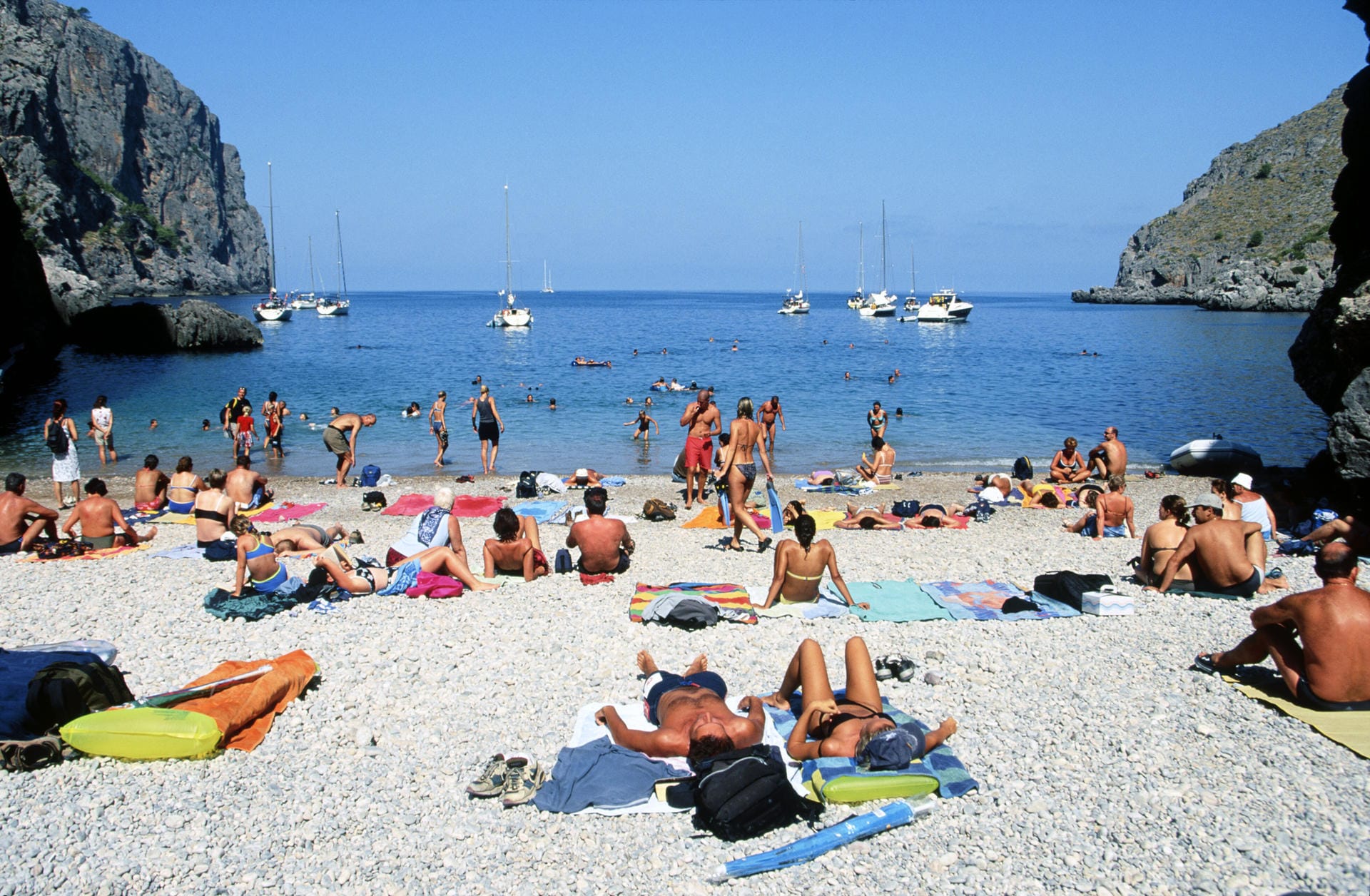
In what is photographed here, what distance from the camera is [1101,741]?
5.80 m

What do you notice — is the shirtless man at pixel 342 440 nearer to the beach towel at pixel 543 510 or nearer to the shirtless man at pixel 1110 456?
the beach towel at pixel 543 510

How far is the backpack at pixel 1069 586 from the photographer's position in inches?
327

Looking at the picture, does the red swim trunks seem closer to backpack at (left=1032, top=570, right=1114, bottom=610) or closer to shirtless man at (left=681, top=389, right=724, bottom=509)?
shirtless man at (left=681, top=389, right=724, bottom=509)

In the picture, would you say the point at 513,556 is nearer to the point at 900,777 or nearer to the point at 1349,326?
the point at 900,777

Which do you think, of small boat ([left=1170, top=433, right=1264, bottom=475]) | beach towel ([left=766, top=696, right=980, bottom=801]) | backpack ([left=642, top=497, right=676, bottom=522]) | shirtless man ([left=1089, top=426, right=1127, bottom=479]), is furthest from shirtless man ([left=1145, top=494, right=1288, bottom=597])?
small boat ([left=1170, top=433, right=1264, bottom=475])

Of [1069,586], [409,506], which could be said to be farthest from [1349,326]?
[409,506]

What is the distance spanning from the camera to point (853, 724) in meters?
5.52

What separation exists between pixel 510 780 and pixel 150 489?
1077 cm

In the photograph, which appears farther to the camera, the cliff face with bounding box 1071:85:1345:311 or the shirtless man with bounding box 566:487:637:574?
the cliff face with bounding box 1071:85:1345:311

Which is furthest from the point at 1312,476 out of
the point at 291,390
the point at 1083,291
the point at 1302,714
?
the point at 1083,291

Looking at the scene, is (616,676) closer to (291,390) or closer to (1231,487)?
(1231,487)

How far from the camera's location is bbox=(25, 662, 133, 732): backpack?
5.70m

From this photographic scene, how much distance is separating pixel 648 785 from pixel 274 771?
232 centimetres

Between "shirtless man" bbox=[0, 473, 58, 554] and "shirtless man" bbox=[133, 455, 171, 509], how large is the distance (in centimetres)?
267
